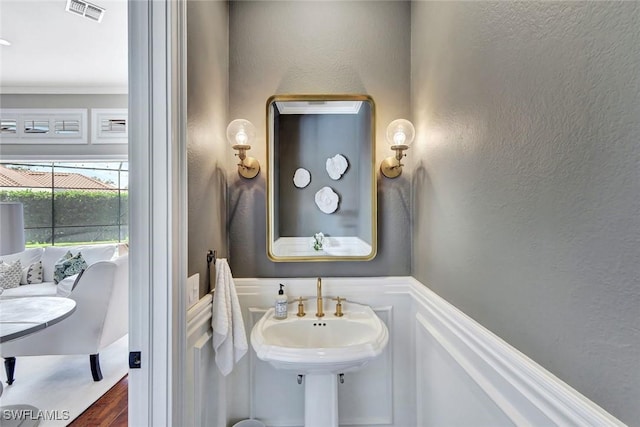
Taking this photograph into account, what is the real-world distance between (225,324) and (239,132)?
3.13 feet

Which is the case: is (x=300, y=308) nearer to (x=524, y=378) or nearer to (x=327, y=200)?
(x=327, y=200)

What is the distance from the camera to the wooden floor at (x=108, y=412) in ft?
6.26

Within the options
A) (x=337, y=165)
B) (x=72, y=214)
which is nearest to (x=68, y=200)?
(x=72, y=214)

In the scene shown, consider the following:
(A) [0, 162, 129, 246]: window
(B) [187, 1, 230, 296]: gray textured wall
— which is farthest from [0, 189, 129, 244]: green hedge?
(B) [187, 1, 230, 296]: gray textured wall

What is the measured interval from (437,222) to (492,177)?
0.46 meters

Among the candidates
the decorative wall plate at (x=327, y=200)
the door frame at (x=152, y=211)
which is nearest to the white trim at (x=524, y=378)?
the decorative wall plate at (x=327, y=200)

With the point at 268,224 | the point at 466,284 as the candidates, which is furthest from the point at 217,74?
the point at 466,284

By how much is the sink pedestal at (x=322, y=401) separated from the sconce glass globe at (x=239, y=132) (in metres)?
1.24

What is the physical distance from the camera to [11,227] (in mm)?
1192

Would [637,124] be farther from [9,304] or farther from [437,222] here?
[9,304]

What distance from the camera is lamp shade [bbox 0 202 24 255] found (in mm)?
1167

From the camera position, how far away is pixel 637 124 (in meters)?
0.50

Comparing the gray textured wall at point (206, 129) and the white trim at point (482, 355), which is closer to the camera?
the white trim at point (482, 355)

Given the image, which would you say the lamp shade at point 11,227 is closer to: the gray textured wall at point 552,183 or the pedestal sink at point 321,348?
the pedestal sink at point 321,348
